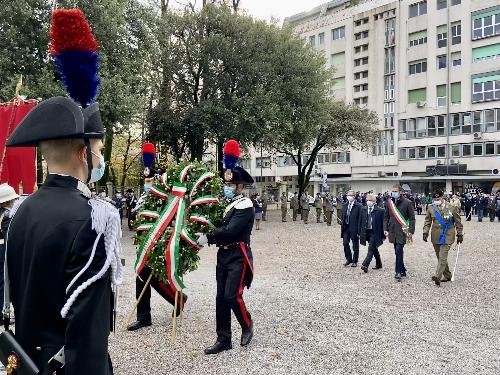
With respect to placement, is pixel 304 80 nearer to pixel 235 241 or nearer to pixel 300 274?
pixel 300 274

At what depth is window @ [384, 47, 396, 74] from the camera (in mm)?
50906

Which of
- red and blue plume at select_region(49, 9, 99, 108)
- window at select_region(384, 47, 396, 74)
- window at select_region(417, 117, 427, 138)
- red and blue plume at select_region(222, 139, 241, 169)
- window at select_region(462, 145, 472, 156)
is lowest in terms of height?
red and blue plume at select_region(222, 139, 241, 169)

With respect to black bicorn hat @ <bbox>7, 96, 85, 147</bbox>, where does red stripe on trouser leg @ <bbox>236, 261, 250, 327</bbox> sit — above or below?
below

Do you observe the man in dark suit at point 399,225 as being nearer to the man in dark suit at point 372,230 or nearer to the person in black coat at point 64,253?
the man in dark suit at point 372,230

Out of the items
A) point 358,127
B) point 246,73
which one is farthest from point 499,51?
point 246,73

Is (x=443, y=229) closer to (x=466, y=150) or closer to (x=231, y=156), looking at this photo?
Answer: (x=231, y=156)

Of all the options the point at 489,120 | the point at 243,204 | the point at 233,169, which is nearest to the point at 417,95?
the point at 489,120

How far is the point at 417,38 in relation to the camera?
1932 inches

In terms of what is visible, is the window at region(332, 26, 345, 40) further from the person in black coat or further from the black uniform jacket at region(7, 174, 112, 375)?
the black uniform jacket at region(7, 174, 112, 375)

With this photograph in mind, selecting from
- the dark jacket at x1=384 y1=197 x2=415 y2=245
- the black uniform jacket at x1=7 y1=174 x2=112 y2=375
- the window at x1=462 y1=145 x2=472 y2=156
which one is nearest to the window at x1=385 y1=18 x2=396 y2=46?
the window at x1=462 y1=145 x2=472 y2=156

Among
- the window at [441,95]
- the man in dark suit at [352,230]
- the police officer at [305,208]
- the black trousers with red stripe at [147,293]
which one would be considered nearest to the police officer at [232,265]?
the black trousers with red stripe at [147,293]

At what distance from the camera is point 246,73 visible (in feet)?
84.0

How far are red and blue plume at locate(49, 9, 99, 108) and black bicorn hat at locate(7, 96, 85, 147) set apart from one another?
0.31 m

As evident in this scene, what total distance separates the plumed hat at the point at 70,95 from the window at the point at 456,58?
161ft
